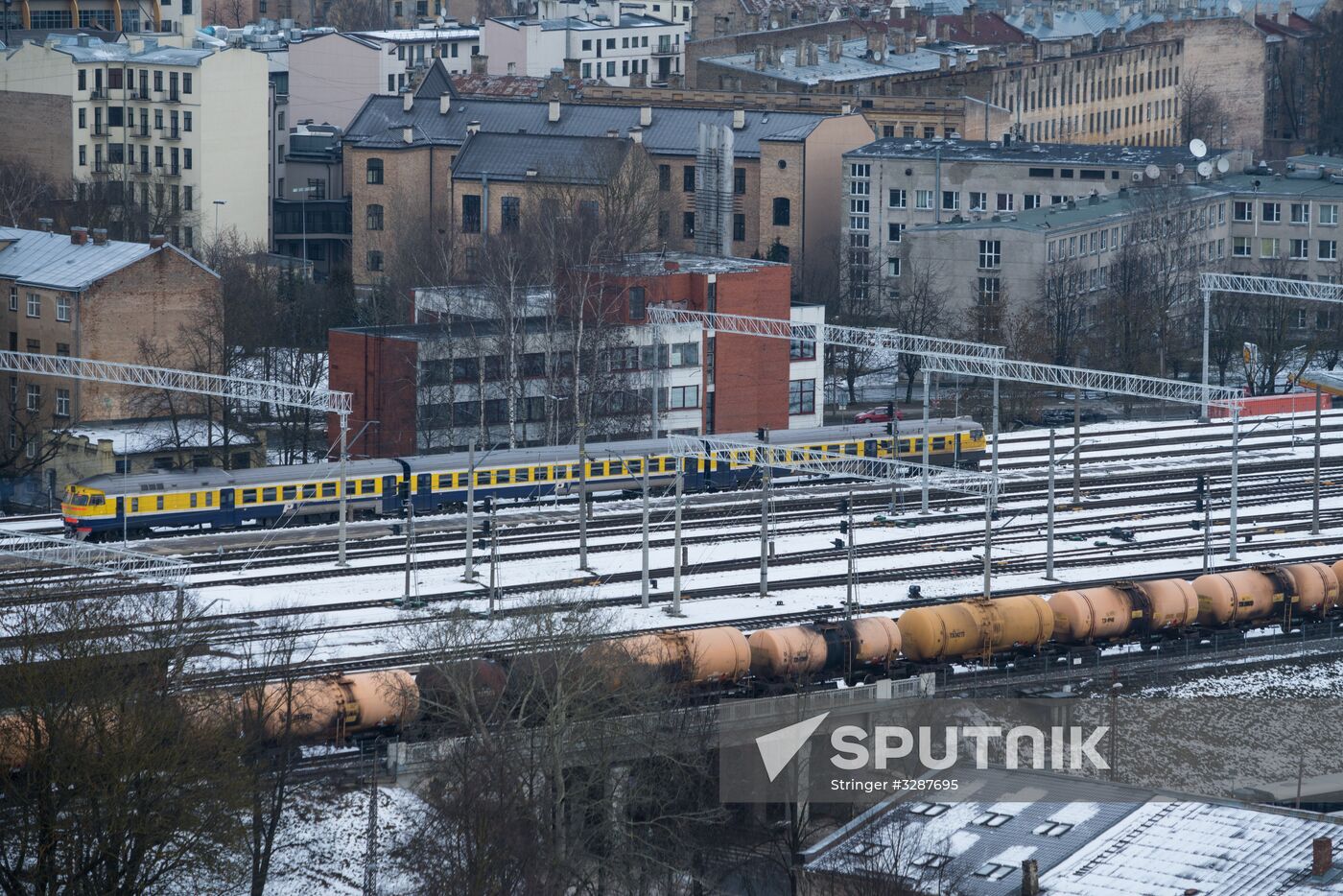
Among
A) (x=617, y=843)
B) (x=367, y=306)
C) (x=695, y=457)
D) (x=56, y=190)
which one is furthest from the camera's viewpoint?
(x=56, y=190)

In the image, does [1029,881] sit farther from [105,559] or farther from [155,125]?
[155,125]

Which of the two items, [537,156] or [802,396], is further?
[537,156]

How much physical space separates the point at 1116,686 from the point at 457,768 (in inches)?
706

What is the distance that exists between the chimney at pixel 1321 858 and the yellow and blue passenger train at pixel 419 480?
982 inches

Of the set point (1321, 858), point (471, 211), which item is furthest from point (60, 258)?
point (1321, 858)

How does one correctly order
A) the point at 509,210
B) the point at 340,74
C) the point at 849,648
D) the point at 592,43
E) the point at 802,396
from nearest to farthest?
the point at 849,648, the point at 802,396, the point at 509,210, the point at 340,74, the point at 592,43

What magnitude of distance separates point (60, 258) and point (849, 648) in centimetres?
3342

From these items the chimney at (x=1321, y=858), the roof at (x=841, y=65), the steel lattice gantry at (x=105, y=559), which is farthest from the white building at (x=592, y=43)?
the chimney at (x=1321, y=858)

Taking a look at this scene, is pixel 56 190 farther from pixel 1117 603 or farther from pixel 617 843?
pixel 617 843

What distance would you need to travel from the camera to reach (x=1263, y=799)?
1737 inches

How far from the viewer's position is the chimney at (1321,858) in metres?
37.7

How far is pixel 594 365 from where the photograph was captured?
7419cm

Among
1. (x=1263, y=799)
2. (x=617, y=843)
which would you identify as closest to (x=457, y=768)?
(x=617, y=843)

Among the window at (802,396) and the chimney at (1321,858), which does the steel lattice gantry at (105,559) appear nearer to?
the chimney at (1321,858)
